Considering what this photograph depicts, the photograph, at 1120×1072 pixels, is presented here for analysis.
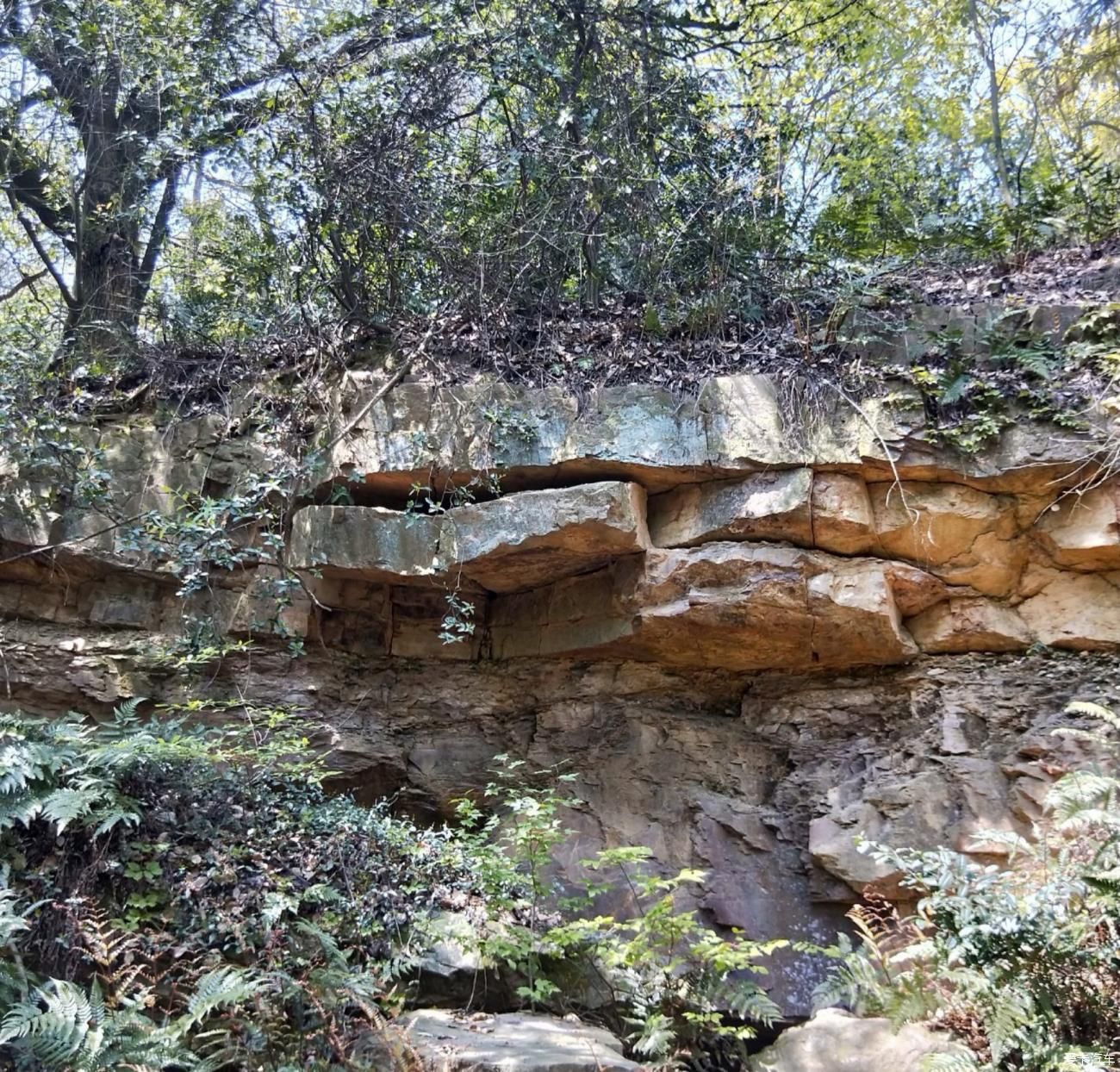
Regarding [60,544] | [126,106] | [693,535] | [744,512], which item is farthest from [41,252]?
[744,512]

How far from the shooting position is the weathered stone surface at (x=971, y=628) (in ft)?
18.5

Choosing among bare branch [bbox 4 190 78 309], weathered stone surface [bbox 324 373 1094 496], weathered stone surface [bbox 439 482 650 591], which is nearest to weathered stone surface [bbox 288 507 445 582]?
weathered stone surface [bbox 439 482 650 591]

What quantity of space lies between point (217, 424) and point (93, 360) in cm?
158

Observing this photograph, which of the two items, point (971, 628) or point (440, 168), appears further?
point (440, 168)

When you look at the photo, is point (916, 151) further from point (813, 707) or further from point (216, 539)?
point (216, 539)

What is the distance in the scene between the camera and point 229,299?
7.54 metres

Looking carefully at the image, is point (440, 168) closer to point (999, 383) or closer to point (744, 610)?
point (744, 610)

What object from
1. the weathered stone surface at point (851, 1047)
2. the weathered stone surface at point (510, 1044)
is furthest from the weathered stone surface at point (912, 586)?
the weathered stone surface at point (510, 1044)

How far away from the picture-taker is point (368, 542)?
239 inches

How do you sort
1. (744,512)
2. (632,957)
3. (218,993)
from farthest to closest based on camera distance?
(744,512)
(632,957)
(218,993)

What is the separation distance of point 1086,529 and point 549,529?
3.51m

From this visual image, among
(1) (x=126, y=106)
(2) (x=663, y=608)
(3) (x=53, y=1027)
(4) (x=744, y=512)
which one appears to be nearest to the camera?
(3) (x=53, y=1027)

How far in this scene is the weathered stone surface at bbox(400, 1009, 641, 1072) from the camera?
3.64 meters

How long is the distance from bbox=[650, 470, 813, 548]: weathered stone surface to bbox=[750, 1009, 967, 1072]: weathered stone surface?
9.45ft
